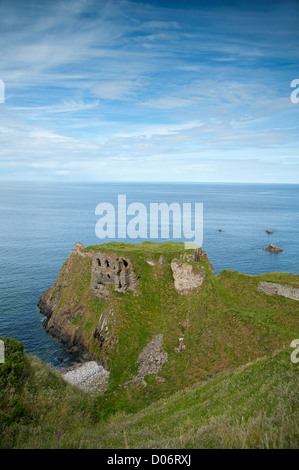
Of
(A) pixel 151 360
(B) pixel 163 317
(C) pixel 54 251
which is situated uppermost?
(C) pixel 54 251

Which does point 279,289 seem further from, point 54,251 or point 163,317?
point 54,251

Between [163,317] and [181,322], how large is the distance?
303 centimetres

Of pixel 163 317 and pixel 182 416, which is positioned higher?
pixel 182 416

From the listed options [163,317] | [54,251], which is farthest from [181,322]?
[54,251]

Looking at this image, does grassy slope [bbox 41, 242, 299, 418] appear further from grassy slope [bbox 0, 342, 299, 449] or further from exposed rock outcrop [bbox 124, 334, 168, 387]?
grassy slope [bbox 0, 342, 299, 449]

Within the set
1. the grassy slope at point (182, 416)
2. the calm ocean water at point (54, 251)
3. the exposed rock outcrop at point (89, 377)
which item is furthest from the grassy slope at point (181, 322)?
the calm ocean water at point (54, 251)

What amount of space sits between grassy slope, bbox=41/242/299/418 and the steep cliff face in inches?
5.1

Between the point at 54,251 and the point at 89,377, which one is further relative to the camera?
the point at 54,251

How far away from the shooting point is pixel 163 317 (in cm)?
4384

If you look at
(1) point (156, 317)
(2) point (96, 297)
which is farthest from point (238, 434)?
(2) point (96, 297)

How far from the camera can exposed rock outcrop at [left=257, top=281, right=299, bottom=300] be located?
40344 millimetres

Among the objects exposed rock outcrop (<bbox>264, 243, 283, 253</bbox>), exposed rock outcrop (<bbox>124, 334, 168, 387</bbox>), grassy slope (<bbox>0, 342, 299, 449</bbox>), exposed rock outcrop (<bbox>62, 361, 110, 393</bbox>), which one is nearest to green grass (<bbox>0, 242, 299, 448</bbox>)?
grassy slope (<bbox>0, 342, 299, 449</bbox>)

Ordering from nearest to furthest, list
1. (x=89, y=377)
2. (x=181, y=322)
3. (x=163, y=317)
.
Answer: (x=89, y=377) < (x=181, y=322) < (x=163, y=317)
